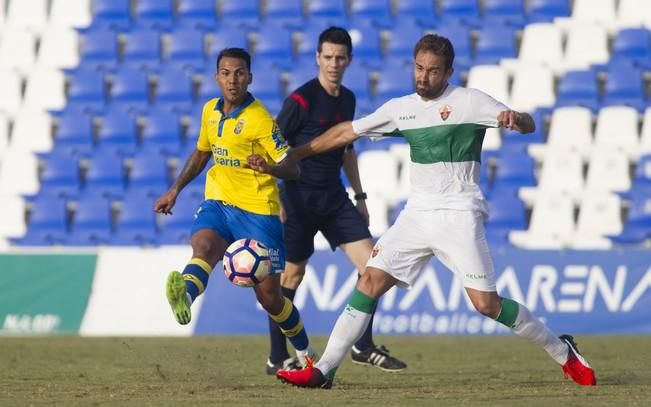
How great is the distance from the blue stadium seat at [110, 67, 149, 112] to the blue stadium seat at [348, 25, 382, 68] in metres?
3.32

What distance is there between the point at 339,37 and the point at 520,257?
18.7 feet

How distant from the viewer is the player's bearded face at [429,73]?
7.38 metres

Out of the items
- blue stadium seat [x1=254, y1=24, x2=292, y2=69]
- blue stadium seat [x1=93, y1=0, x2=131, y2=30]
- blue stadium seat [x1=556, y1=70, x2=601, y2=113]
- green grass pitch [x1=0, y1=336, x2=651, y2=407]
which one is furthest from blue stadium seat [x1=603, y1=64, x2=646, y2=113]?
blue stadium seat [x1=93, y1=0, x2=131, y2=30]

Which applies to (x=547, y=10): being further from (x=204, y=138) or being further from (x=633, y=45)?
(x=204, y=138)

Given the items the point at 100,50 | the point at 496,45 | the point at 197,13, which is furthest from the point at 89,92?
the point at 496,45

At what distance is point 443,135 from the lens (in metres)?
7.52

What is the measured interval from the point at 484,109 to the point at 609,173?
9561 mm

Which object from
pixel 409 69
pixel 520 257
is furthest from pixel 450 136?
pixel 409 69

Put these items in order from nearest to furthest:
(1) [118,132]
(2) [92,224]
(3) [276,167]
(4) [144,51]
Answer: (3) [276,167], (2) [92,224], (1) [118,132], (4) [144,51]

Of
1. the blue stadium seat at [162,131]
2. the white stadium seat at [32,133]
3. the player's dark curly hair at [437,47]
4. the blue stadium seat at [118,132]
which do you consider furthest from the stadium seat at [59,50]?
the player's dark curly hair at [437,47]

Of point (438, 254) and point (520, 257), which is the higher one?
point (438, 254)

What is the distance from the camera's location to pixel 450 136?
752cm

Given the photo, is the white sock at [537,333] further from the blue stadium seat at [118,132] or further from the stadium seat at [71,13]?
the stadium seat at [71,13]

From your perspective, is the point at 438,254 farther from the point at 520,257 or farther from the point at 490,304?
the point at 520,257
